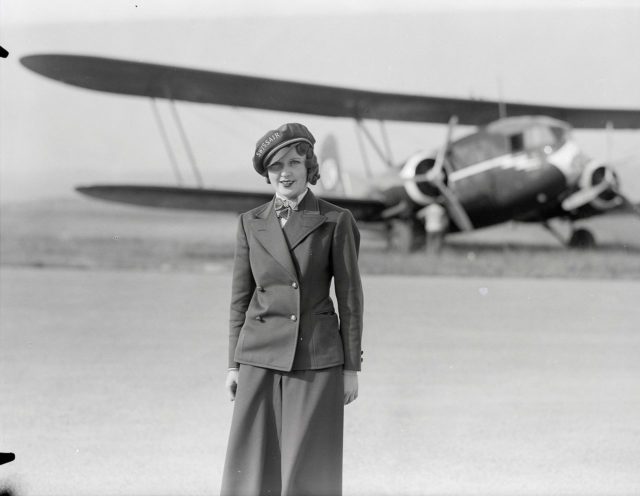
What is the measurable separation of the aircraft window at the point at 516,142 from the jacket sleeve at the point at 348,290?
1007 centimetres

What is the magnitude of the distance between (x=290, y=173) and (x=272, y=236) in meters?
0.19

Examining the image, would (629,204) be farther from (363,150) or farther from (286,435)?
(286,435)

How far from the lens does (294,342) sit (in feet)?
6.68

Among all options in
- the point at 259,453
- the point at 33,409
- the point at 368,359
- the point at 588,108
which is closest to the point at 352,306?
the point at 259,453

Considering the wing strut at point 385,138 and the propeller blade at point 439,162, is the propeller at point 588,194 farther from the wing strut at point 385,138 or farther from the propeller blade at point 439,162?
the wing strut at point 385,138

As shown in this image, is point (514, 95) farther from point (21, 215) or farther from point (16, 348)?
point (16, 348)

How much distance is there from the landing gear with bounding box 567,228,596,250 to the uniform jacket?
10.0m

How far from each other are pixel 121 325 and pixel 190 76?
10.9ft

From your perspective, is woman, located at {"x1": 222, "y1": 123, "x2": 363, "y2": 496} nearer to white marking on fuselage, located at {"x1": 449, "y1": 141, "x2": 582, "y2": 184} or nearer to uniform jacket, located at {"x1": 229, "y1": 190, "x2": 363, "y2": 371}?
uniform jacket, located at {"x1": 229, "y1": 190, "x2": 363, "y2": 371}

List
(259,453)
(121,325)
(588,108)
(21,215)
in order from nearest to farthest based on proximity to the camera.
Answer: (259,453) → (121,325) → (21,215) → (588,108)

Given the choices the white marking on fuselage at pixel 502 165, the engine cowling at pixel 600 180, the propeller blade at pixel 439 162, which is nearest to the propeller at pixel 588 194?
the engine cowling at pixel 600 180

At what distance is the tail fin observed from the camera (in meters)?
13.0

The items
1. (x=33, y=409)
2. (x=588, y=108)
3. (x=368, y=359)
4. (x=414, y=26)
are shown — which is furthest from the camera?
(x=588, y=108)

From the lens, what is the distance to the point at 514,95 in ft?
34.3
